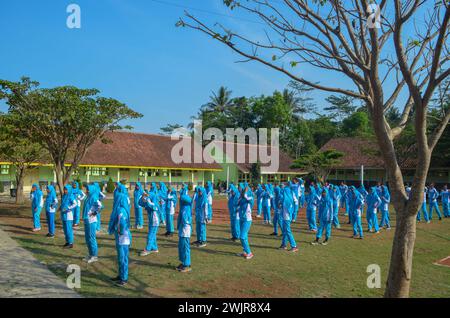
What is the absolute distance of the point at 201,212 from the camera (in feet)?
36.2

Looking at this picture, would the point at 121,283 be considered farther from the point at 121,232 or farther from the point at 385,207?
the point at 385,207

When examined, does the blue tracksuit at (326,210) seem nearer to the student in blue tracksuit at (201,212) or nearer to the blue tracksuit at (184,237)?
the student in blue tracksuit at (201,212)

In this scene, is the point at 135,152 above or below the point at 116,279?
above

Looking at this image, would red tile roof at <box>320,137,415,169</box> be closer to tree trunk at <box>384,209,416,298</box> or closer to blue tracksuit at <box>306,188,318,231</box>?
blue tracksuit at <box>306,188,318,231</box>

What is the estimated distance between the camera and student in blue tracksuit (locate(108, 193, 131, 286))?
717cm

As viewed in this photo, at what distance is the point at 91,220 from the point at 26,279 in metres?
2.00

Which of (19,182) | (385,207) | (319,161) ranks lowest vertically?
(385,207)

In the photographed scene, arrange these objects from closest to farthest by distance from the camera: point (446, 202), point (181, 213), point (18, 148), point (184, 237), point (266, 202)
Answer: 1. point (184, 237)
2. point (181, 213)
3. point (266, 202)
4. point (18, 148)
5. point (446, 202)

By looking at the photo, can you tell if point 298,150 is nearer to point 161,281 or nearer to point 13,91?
point 13,91

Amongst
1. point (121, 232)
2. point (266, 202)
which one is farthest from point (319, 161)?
point (121, 232)

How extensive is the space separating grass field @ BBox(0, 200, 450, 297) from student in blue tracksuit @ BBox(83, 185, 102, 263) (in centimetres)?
31

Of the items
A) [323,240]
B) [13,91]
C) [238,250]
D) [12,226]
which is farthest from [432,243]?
[13,91]

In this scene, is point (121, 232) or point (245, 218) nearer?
point (121, 232)

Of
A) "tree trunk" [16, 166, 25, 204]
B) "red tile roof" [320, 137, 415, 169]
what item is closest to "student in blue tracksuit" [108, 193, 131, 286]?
"tree trunk" [16, 166, 25, 204]
